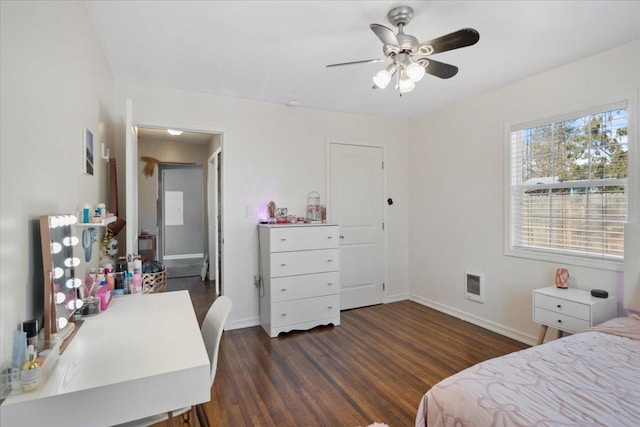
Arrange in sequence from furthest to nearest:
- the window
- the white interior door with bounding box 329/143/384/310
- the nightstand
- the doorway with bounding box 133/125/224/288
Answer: the doorway with bounding box 133/125/224/288
the white interior door with bounding box 329/143/384/310
the window
the nightstand

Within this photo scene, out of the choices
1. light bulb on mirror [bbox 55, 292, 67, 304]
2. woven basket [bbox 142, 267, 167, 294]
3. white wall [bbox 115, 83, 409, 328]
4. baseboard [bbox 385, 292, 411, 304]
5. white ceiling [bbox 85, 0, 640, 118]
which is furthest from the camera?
baseboard [bbox 385, 292, 411, 304]

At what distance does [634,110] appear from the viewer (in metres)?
2.37

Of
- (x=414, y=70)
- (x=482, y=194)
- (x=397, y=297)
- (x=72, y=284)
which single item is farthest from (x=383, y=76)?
(x=397, y=297)

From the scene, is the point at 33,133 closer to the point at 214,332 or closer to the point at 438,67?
the point at 214,332

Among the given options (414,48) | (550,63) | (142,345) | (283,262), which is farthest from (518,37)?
(142,345)

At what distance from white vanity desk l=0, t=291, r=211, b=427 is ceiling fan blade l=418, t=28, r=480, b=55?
194 cm

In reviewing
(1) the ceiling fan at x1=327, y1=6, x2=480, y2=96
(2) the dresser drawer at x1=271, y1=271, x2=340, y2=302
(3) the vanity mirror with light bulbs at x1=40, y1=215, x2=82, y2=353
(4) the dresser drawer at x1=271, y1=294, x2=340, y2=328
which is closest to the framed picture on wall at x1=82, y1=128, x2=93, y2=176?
(3) the vanity mirror with light bulbs at x1=40, y1=215, x2=82, y2=353

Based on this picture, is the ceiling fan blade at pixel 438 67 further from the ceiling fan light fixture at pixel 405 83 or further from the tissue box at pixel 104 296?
the tissue box at pixel 104 296

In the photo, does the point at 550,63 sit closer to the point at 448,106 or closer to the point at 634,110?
the point at 634,110

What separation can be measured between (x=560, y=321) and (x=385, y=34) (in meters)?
2.46

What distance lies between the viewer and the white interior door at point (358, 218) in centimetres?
412

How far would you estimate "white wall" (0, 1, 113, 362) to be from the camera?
1.02 meters

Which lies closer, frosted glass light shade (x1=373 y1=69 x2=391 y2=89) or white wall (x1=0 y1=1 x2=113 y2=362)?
white wall (x1=0 y1=1 x2=113 y2=362)

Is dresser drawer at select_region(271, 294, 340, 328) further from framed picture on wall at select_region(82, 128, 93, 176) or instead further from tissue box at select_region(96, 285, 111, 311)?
framed picture on wall at select_region(82, 128, 93, 176)
